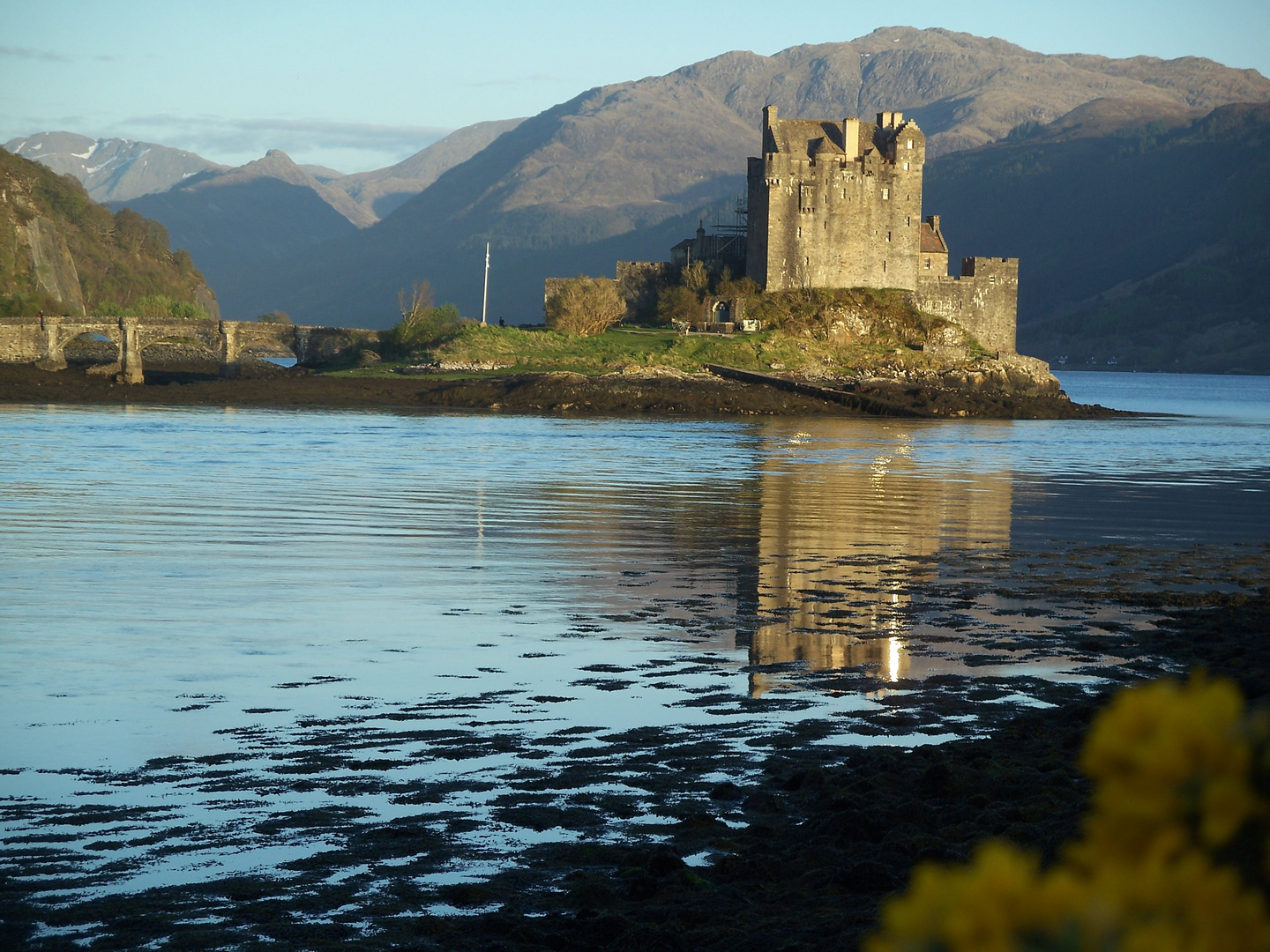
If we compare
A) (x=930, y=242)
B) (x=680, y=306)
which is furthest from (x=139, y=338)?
(x=930, y=242)

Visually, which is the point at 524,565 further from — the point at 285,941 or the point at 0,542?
the point at 285,941

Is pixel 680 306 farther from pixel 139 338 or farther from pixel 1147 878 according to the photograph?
pixel 1147 878

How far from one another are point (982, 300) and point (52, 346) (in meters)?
61.7

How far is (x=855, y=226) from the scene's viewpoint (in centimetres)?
8281

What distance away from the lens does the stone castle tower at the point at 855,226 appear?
3221 inches

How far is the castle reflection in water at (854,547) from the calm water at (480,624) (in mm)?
89

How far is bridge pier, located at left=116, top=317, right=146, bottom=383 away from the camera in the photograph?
84438 mm

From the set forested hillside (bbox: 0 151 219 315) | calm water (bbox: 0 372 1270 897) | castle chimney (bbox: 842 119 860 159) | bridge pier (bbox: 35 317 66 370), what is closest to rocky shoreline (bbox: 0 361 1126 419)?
bridge pier (bbox: 35 317 66 370)

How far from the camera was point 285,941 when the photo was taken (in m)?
5.70

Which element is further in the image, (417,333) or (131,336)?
(417,333)

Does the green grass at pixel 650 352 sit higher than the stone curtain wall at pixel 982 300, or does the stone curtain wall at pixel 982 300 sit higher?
the stone curtain wall at pixel 982 300

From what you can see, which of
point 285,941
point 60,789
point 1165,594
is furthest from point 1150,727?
point 1165,594

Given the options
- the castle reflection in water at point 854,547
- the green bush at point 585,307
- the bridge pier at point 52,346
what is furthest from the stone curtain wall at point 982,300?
the bridge pier at point 52,346

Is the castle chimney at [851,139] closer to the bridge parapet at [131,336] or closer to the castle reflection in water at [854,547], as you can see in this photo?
the bridge parapet at [131,336]
